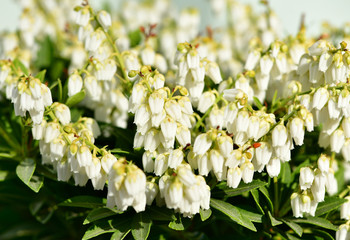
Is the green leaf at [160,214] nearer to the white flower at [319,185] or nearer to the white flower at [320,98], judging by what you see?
the white flower at [319,185]

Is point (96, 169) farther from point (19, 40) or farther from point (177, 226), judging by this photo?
point (19, 40)

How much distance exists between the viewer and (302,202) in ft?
5.14

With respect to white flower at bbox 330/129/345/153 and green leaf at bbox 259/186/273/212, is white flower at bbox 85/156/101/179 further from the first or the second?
white flower at bbox 330/129/345/153

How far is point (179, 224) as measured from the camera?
156 cm

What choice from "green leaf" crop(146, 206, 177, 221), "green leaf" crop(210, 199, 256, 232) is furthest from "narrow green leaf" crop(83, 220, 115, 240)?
"green leaf" crop(210, 199, 256, 232)

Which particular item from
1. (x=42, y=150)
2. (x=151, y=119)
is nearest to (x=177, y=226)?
(x=151, y=119)

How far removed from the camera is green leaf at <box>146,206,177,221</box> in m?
1.57

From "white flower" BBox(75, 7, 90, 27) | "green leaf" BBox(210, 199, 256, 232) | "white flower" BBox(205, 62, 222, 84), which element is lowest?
"green leaf" BBox(210, 199, 256, 232)

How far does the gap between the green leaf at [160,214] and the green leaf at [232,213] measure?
148 millimetres

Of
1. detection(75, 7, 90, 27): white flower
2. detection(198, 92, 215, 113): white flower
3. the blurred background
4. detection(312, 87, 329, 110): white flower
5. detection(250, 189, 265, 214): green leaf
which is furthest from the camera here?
the blurred background

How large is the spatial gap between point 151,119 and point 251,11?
7.00 feet

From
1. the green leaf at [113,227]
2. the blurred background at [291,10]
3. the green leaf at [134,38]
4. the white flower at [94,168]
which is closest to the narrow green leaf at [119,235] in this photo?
the green leaf at [113,227]

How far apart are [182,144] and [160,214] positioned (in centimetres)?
27

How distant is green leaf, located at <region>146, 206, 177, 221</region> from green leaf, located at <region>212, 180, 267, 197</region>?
0.19 meters
